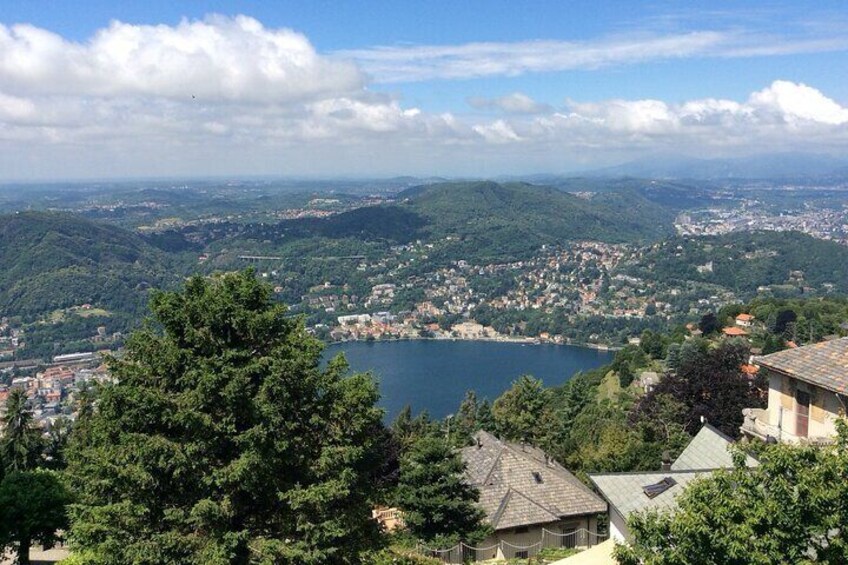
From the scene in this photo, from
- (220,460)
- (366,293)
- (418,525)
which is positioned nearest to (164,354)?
(220,460)

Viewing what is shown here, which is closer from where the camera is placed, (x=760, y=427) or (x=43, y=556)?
(x=760, y=427)

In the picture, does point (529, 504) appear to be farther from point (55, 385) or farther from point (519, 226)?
point (519, 226)

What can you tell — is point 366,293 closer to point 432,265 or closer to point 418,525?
point 432,265

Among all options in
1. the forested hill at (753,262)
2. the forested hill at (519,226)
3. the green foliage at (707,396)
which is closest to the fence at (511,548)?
the green foliage at (707,396)

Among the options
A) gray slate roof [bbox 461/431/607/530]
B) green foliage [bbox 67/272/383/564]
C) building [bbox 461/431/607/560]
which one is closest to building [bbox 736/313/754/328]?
gray slate roof [bbox 461/431/607/530]

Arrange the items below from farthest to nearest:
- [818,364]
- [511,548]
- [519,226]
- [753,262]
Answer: [519,226]
[753,262]
[511,548]
[818,364]

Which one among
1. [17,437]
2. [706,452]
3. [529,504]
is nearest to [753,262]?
[529,504]
